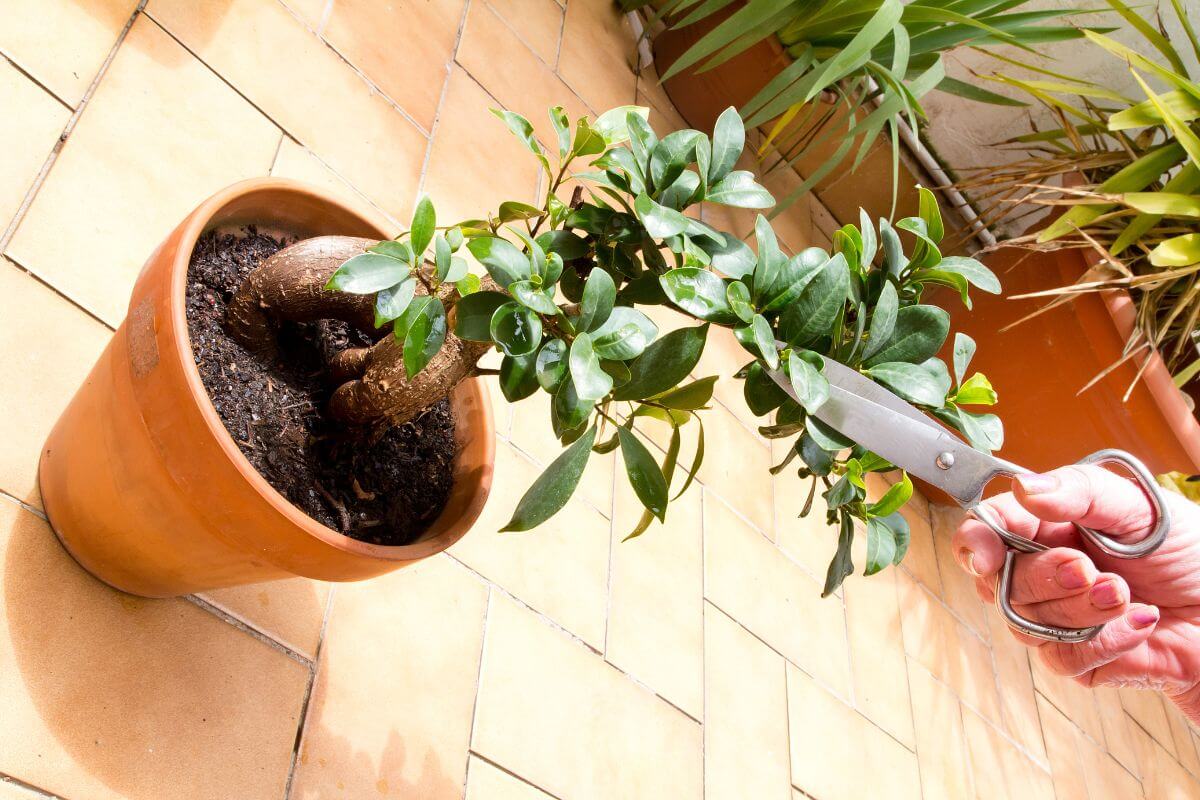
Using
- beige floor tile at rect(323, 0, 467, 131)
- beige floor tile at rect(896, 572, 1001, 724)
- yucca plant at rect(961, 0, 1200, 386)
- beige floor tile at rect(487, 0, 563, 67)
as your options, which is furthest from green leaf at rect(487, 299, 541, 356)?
beige floor tile at rect(896, 572, 1001, 724)

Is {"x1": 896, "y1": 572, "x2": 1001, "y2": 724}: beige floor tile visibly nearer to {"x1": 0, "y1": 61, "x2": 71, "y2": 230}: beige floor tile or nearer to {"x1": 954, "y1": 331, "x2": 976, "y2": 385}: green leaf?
{"x1": 954, "y1": 331, "x2": 976, "y2": 385}: green leaf

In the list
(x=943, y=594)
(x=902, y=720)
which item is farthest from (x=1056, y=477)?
(x=943, y=594)

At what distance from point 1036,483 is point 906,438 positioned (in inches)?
6.1

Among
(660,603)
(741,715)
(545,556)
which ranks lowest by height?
(741,715)

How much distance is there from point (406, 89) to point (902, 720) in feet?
4.37

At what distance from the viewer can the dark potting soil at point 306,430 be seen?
0.73 metres

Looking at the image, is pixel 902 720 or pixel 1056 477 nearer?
pixel 1056 477

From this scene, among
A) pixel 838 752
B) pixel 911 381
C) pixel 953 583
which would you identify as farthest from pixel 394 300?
pixel 953 583

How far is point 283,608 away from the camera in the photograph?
0.93 meters

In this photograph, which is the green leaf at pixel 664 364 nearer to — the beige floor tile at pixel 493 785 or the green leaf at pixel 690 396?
the green leaf at pixel 690 396

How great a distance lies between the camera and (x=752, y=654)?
4.75ft

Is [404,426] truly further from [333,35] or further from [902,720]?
[902,720]

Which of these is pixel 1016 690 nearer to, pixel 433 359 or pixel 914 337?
pixel 914 337

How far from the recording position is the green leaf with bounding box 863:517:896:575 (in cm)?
75
